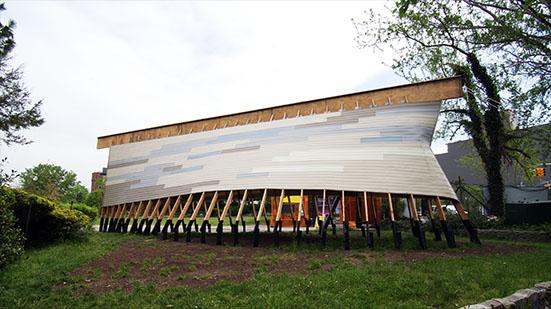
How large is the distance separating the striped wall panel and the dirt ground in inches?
77.5

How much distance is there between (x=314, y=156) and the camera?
11719mm

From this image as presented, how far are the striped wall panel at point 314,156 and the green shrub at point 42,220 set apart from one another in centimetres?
301

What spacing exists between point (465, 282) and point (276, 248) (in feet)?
17.6

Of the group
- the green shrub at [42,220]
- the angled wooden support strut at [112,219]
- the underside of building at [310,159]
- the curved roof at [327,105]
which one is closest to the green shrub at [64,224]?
the green shrub at [42,220]

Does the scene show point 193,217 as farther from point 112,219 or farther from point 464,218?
point 464,218

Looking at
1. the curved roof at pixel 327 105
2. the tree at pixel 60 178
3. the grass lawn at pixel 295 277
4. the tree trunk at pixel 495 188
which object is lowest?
the grass lawn at pixel 295 277

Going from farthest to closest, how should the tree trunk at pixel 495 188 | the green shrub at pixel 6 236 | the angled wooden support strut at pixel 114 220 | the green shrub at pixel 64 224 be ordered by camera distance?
the tree trunk at pixel 495 188
the angled wooden support strut at pixel 114 220
the green shrub at pixel 64 224
the green shrub at pixel 6 236

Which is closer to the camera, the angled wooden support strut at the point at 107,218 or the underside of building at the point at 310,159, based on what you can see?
the underside of building at the point at 310,159

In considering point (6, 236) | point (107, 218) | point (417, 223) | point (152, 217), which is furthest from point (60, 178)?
point (417, 223)

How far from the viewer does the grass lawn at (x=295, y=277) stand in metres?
5.91

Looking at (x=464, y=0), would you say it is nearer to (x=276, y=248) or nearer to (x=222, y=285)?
(x=276, y=248)

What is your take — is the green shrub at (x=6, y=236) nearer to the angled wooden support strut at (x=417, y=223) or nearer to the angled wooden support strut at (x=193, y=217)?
the angled wooden support strut at (x=193, y=217)

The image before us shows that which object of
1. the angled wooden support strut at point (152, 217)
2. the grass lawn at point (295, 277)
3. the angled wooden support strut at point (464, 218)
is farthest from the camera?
the angled wooden support strut at point (152, 217)

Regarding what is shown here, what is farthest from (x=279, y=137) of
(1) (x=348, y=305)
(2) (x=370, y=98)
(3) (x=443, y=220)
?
(1) (x=348, y=305)
